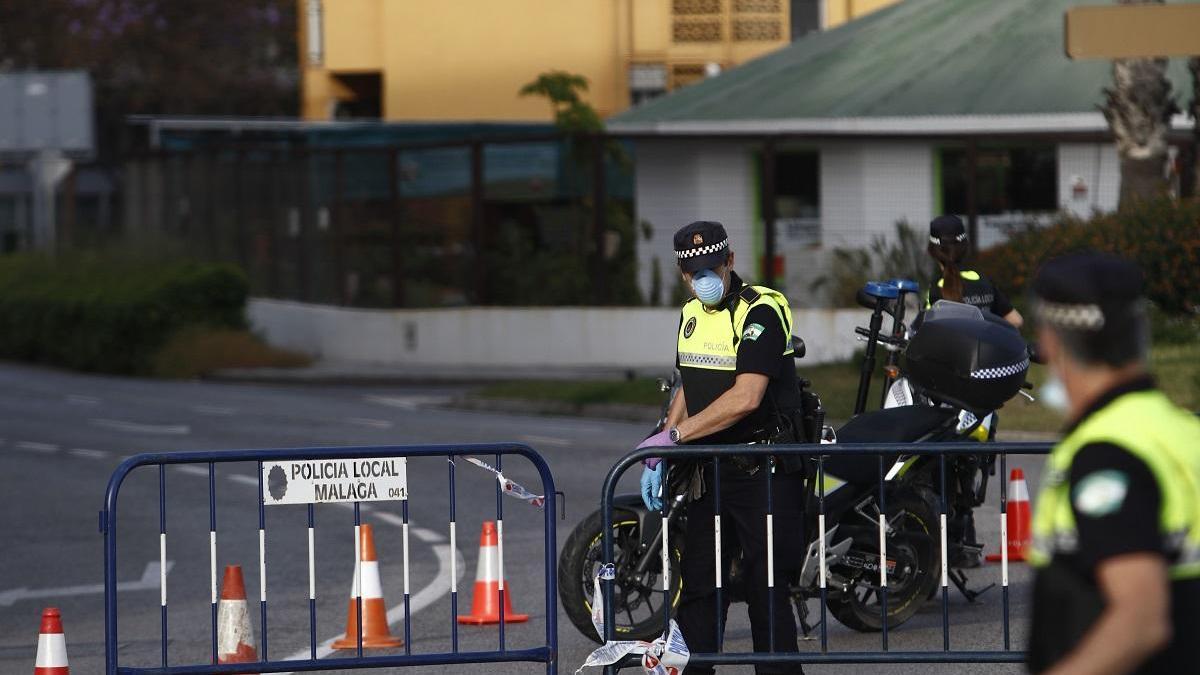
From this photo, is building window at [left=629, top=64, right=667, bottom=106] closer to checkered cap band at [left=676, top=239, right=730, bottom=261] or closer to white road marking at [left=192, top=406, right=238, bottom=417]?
white road marking at [left=192, top=406, right=238, bottom=417]

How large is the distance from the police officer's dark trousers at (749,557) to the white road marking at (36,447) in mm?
12341

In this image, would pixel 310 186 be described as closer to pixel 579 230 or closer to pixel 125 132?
pixel 579 230

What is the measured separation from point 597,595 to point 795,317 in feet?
61.6

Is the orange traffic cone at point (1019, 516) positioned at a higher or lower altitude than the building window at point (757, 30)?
lower

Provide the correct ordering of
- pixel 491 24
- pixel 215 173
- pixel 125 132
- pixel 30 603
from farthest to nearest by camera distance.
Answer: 1. pixel 125 132
2. pixel 491 24
3. pixel 215 173
4. pixel 30 603

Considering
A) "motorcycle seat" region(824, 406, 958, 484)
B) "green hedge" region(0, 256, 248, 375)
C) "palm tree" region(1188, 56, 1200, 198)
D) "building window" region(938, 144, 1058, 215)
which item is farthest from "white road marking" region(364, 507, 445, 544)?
"green hedge" region(0, 256, 248, 375)

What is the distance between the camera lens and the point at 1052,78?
28.3 m

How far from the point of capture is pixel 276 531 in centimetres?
1293

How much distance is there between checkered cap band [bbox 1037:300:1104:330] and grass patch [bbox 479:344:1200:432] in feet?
39.5

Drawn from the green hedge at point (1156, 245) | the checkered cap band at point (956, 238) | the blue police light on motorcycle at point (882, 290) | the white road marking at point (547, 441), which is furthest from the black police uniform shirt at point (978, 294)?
the green hedge at point (1156, 245)

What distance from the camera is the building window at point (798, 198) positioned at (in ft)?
88.0

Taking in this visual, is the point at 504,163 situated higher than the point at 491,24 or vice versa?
the point at 491,24

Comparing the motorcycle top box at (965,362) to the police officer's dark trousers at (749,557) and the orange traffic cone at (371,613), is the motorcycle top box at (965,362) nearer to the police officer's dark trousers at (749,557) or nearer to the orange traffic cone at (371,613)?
the police officer's dark trousers at (749,557)

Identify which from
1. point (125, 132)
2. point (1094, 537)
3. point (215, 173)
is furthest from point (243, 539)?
point (125, 132)
